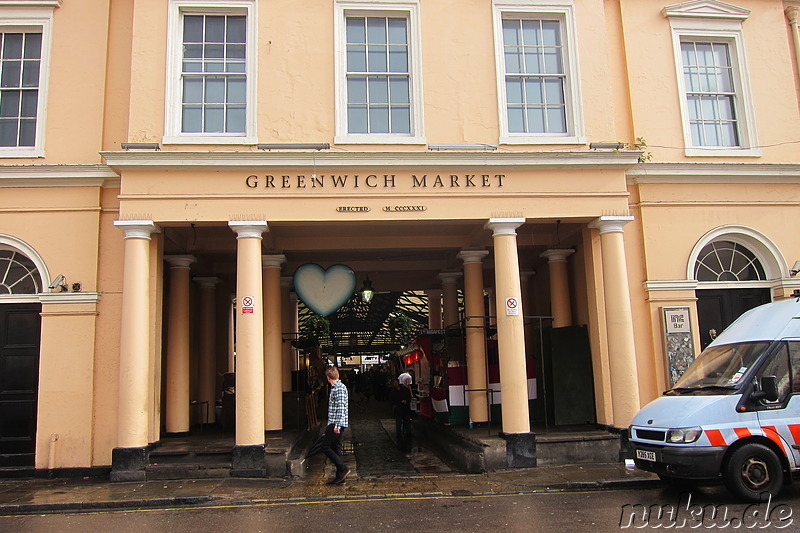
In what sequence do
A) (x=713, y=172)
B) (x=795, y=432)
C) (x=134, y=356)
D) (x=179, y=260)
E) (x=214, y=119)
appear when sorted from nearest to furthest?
(x=795, y=432), (x=134, y=356), (x=214, y=119), (x=713, y=172), (x=179, y=260)

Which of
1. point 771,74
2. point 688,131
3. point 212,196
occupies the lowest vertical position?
point 212,196

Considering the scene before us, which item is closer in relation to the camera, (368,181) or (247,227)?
(247,227)

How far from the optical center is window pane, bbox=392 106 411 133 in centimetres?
1140

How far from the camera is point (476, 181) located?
1101cm

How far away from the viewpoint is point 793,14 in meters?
13.1

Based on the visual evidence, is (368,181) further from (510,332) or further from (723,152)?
(723,152)

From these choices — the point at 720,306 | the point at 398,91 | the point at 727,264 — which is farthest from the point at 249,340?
the point at 727,264

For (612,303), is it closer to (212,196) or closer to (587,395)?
(587,395)

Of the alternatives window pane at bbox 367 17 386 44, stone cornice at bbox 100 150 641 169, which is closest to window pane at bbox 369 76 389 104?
window pane at bbox 367 17 386 44

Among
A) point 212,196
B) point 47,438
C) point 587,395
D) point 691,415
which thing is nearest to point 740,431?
point 691,415

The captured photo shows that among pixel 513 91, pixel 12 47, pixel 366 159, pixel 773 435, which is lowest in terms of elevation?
→ pixel 773 435

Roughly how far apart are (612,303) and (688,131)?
13.1 ft

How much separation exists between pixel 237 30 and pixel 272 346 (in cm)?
594

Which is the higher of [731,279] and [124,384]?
[731,279]
